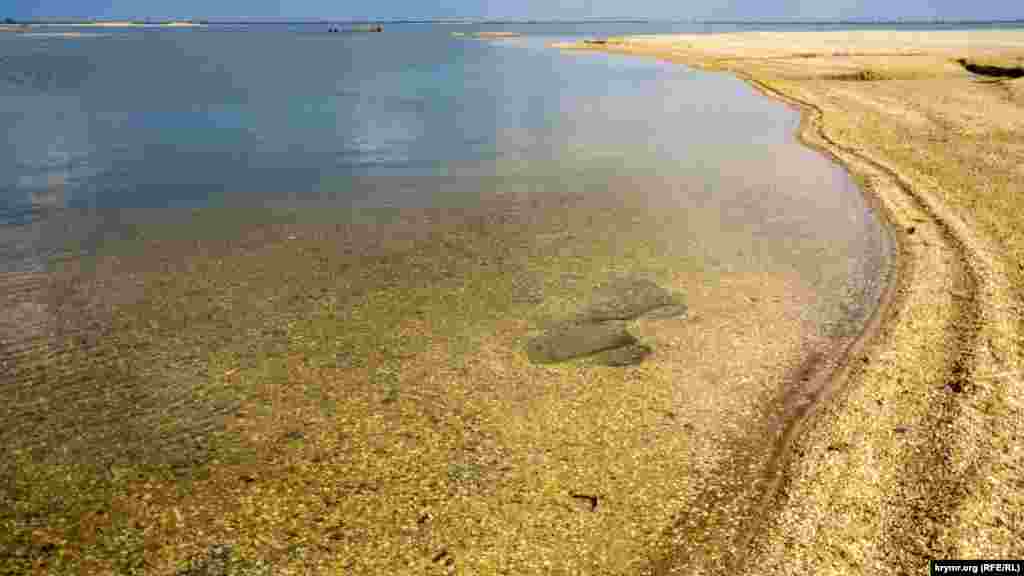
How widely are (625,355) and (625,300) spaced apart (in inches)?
65.1

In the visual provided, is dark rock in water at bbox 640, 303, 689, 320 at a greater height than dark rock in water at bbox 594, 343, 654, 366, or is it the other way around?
dark rock in water at bbox 640, 303, 689, 320

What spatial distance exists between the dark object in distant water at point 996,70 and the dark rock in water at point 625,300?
34.4 meters

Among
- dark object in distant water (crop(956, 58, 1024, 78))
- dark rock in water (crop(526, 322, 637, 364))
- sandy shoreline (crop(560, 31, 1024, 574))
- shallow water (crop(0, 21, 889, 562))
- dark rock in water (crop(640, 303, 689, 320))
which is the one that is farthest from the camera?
dark object in distant water (crop(956, 58, 1024, 78))

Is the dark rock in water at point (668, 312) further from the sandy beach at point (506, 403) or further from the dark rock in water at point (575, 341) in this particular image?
the dark rock in water at point (575, 341)

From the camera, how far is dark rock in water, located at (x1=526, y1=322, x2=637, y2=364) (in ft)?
27.2

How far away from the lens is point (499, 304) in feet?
31.7

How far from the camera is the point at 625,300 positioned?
9.80 meters

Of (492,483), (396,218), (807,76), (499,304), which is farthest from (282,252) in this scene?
(807,76)

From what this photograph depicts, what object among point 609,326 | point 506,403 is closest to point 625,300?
point 609,326

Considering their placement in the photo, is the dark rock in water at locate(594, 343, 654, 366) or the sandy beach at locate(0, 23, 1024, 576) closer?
the sandy beach at locate(0, 23, 1024, 576)

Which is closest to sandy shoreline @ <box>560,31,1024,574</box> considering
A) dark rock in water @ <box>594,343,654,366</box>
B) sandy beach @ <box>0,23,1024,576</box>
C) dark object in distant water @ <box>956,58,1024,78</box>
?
sandy beach @ <box>0,23,1024,576</box>

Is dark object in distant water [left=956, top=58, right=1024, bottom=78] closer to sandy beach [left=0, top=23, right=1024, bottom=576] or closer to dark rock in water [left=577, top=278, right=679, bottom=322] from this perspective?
sandy beach [left=0, top=23, right=1024, bottom=576]

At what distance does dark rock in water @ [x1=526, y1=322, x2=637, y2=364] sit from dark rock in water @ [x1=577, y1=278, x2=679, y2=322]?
0.91ft

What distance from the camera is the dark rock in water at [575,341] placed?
27.2 ft
